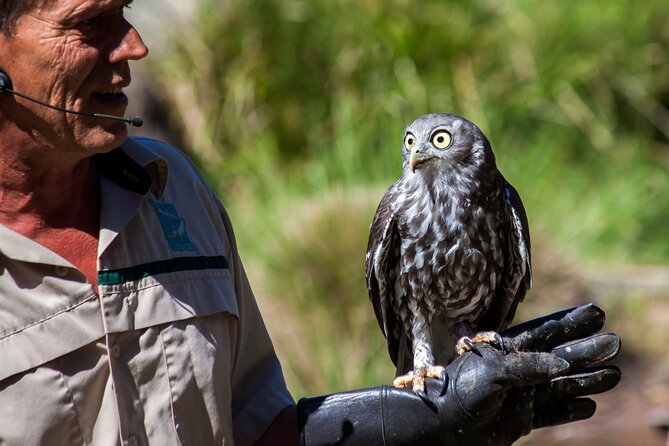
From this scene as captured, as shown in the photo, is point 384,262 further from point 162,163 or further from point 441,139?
point 162,163

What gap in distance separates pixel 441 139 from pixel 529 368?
97 centimetres

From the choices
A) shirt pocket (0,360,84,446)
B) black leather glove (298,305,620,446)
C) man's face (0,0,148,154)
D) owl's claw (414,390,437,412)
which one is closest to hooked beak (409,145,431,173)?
black leather glove (298,305,620,446)

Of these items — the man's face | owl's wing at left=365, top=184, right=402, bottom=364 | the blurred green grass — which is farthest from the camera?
the blurred green grass

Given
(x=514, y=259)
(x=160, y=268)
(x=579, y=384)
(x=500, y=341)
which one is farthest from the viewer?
(x=514, y=259)

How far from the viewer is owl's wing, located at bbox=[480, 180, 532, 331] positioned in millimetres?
3484

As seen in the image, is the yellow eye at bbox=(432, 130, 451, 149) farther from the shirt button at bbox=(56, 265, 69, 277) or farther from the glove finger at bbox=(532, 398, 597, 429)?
the shirt button at bbox=(56, 265, 69, 277)

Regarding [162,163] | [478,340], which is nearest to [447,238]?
[478,340]

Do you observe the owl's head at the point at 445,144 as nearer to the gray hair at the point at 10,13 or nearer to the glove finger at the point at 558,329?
the glove finger at the point at 558,329

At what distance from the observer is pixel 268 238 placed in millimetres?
6281

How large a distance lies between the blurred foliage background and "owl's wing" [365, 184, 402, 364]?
227cm

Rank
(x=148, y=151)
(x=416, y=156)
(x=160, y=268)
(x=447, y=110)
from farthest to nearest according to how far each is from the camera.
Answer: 1. (x=447, y=110)
2. (x=416, y=156)
3. (x=148, y=151)
4. (x=160, y=268)

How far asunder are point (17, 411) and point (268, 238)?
4090 mm

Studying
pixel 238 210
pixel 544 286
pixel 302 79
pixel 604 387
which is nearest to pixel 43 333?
pixel 604 387

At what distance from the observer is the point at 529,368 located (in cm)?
277
